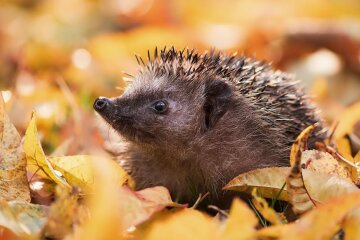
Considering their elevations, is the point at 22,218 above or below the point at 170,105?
below

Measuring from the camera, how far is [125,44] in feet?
24.6

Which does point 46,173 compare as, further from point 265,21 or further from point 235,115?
point 265,21

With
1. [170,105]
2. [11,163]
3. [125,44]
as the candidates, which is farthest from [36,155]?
[125,44]

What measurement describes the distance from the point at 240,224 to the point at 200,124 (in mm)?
1356

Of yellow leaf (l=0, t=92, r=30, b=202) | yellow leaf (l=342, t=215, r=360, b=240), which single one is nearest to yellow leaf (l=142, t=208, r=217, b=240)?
yellow leaf (l=342, t=215, r=360, b=240)

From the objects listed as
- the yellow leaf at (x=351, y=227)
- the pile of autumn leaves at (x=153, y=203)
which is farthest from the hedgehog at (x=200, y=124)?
the yellow leaf at (x=351, y=227)

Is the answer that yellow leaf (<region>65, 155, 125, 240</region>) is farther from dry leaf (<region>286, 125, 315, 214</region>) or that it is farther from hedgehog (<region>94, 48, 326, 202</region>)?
hedgehog (<region>94, 48, 326, 202</region>)

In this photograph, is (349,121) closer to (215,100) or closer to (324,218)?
(215,100)

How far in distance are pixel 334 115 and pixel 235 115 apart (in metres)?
2.09

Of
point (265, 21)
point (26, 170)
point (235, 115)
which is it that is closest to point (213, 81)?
point (235, 115)

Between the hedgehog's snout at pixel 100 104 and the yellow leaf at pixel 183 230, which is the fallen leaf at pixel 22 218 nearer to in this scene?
the yellow leaf at pixel 183 230

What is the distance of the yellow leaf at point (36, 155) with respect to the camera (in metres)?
3.17

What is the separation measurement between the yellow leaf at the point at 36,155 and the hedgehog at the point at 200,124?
18.1 inches

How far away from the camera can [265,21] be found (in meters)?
8.36
